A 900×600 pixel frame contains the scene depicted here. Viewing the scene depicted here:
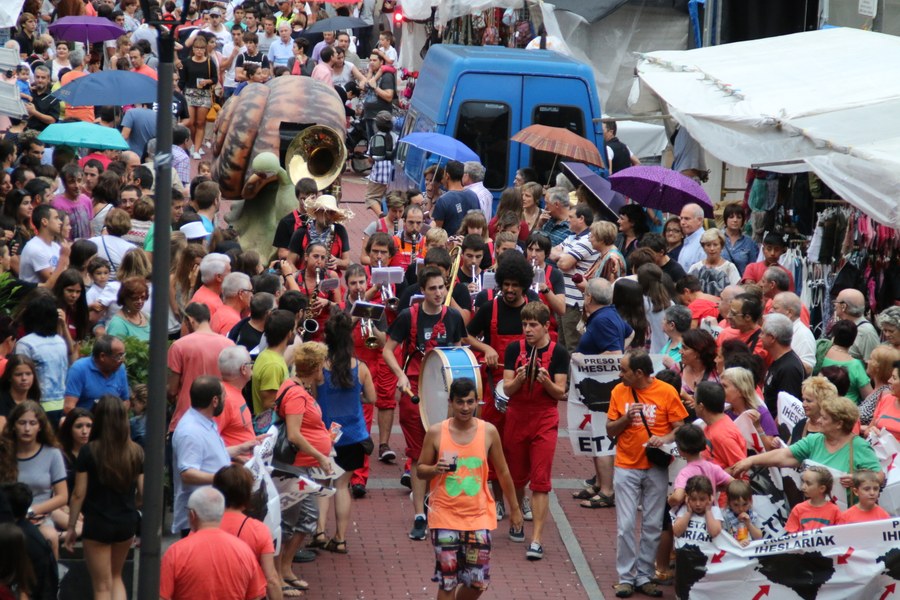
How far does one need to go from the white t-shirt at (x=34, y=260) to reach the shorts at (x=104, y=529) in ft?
12.8

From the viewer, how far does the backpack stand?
1786 cm

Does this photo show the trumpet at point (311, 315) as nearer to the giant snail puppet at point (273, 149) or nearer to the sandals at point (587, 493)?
the sandals at point (587, 493)

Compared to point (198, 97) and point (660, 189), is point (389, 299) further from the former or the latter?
point (198, 97)

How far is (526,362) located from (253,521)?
297 cm

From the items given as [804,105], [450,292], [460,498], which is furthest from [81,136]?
[460,498]

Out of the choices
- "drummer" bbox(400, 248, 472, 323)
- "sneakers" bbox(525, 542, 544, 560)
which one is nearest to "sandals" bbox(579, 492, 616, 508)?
"sneakers" bbox(525, 542, 544, 560)

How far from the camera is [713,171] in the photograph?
1856 cm

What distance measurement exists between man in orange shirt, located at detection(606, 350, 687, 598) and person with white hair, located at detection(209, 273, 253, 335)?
2.88 m

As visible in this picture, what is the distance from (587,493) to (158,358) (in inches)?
207

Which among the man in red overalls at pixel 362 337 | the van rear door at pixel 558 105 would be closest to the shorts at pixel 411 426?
the man in red overalls at pixel 362 337

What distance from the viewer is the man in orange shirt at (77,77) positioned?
18953 millimetres

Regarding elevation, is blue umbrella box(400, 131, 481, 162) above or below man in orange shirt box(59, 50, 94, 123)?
above

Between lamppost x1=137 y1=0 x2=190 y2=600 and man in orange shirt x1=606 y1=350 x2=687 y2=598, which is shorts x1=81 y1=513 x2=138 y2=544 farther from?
man in orange shirt x1=606 y1=350 x2=687 y2=598

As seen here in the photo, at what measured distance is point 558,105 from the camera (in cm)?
1563
